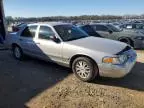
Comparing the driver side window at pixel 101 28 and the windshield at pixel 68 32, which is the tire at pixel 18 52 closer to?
the windshield at pixel 68 32

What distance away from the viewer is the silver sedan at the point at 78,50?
5.71m

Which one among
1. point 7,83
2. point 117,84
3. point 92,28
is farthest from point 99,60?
point 92,28

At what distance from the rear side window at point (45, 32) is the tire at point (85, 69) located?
1.36 metres

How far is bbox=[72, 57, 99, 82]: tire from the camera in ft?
19.3

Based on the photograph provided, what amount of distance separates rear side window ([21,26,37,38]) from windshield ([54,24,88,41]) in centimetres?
100

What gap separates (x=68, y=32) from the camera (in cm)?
715

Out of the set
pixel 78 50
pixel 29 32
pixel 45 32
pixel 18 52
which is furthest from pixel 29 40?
pixel 78 50

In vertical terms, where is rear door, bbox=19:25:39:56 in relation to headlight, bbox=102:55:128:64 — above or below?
above

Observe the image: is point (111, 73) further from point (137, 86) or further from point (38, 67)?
point (38, 67)

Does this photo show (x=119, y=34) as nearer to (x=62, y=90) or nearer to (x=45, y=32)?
(x=45, y=32)

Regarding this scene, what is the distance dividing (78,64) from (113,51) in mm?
1048

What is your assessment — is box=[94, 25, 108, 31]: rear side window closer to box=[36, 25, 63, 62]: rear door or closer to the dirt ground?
the dirt ground

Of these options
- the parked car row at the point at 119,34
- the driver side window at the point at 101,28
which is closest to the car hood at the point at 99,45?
the parked car row at the point at 119,34

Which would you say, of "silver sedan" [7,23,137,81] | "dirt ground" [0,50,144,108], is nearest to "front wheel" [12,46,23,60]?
"silver sedan" [7,23,137,81]
